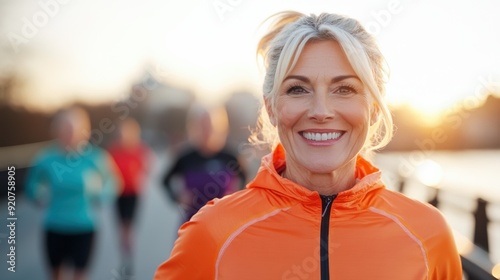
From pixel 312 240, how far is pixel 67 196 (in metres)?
3.98

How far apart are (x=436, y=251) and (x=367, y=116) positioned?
530mm

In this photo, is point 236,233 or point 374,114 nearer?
point 236,233

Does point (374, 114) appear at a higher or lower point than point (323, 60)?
lower

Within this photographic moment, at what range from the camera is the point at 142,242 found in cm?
976

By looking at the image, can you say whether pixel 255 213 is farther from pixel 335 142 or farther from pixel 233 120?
pixel 233 120

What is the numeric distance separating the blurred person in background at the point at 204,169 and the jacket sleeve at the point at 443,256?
3251mm

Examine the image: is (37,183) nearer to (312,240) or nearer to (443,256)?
(312,240)

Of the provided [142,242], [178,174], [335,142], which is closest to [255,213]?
[335,142]

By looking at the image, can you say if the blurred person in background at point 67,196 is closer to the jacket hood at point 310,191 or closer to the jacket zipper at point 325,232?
the jacket hood at point 310,191

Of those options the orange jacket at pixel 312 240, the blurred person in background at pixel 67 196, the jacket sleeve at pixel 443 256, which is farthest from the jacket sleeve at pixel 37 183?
the jacket sleeve at pixel 443 256

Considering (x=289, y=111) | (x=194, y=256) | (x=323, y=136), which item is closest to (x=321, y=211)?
(x=323, y=136)

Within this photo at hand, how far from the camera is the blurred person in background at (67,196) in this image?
5.53m

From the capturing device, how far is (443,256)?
2.10 metres

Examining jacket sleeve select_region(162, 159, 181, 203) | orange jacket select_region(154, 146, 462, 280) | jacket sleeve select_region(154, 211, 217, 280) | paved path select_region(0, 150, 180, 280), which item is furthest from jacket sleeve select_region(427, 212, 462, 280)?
paved path select_region(0, 150, 180, 280)
